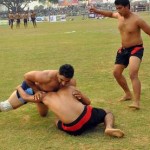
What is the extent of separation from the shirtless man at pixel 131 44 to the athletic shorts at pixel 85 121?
1.21m

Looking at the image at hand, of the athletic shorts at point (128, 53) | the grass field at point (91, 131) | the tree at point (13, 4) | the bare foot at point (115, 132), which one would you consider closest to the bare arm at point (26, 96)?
the grass field at point (91, 131)

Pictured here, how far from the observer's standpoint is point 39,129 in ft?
18.5

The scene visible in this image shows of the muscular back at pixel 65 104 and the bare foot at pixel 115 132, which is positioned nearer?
the bare foot at pixel 115 132

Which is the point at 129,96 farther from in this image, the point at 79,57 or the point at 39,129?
the point at 79,57

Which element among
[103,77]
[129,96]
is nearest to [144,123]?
[129,96]

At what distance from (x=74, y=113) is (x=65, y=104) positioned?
7.1 inches

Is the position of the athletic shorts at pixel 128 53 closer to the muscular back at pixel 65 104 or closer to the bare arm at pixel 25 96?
the muscular back at pixel 65 104

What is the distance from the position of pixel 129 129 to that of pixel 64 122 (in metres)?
0.94

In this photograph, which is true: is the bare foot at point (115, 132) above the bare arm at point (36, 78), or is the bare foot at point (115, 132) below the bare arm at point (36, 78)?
below

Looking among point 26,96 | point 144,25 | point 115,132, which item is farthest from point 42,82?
point 144,25

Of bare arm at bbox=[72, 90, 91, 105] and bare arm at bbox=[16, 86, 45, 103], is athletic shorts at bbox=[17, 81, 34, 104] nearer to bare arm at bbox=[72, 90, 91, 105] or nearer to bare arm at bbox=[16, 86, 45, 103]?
bare arm at bbox=[16, 86, 45, 103]

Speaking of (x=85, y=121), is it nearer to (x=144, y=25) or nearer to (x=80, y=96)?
(x=80, y=96)

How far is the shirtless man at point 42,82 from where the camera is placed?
5.16 m

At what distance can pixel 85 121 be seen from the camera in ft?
17.2
